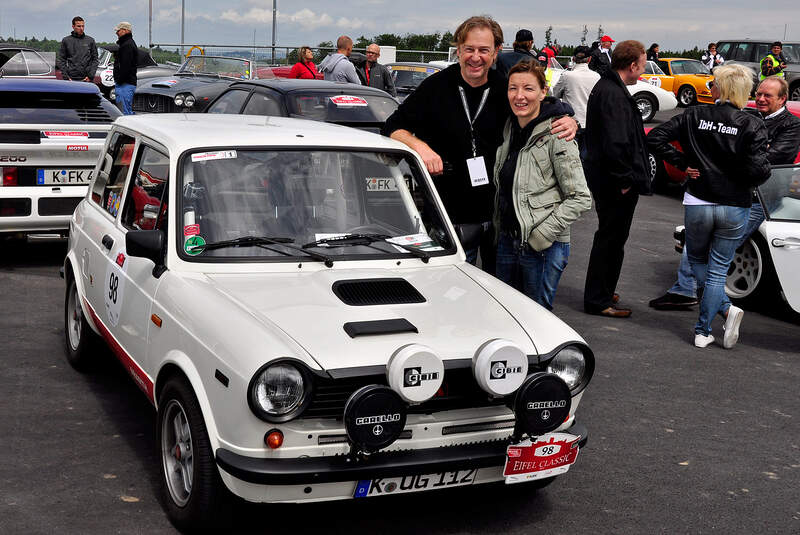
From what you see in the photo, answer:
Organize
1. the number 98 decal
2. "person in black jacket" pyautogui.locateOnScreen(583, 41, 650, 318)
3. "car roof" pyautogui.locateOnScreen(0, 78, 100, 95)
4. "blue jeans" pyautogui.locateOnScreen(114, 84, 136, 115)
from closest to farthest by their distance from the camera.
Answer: the number 98 decal
"person in black jacket" pyautogui.locateOnScreen(583, 41, 650, 318)
"car roof" pyautogui.locateOnScreen(0, 78, 100, 95)
"blue jeans" pyautogui.locateOnScreen(114, 84, 136, 115)

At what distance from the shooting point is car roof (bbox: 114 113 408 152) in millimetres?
4945

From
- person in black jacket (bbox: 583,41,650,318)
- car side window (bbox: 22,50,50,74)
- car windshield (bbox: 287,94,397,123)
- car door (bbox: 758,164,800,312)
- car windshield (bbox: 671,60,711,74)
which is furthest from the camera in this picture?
car windshield (bbox: 671,60,711,74)

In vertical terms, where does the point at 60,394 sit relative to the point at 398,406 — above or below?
below

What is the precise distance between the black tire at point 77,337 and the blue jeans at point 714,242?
174 inches

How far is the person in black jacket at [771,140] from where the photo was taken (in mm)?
8891

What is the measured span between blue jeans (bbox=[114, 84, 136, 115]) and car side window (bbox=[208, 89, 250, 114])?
6766mm

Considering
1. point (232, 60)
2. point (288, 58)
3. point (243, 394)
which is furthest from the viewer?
point (288, 58)

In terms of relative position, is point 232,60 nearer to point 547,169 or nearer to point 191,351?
point 547,169

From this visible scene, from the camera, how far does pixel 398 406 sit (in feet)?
12.0

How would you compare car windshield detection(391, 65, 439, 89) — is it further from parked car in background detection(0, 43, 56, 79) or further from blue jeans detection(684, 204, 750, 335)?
blue jeans detection(684, 204, 750, 335)

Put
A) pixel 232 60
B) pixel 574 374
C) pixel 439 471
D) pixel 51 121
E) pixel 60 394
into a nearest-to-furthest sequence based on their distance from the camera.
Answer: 1. pixel 439 471
2. pixel 574 374
3. pixel 60 394
4. pixel 51 121
5. pixel 232 60

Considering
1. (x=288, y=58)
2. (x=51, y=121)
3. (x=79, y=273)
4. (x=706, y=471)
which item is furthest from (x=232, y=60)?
(x=706, y=471)

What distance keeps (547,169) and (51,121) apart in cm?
522

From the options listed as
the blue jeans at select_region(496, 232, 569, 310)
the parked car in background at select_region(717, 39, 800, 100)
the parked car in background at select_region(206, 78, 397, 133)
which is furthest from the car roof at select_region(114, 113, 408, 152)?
the parked car in background at select_region(717, 39, 800, 100)
